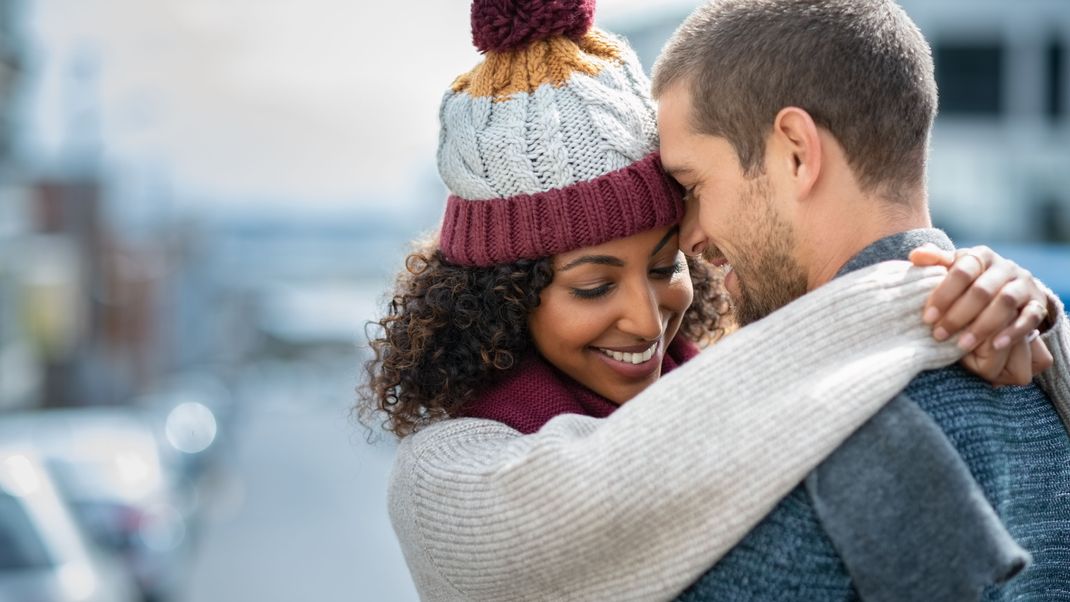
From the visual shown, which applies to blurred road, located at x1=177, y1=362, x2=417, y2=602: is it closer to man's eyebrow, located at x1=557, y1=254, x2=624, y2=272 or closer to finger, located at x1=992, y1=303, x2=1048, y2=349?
man's eyebrow, located at x1=557, y1=254, x2=624, y2=272

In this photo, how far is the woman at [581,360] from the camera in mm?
2115

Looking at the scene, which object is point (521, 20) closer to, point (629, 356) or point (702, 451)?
point (629, 356)

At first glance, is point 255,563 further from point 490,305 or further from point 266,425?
point 266,425

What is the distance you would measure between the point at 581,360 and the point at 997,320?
3.28 feet

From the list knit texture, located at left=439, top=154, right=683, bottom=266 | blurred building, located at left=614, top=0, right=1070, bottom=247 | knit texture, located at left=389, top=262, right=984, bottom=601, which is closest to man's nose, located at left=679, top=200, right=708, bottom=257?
knit texture, located at left=439, top=154, right=683, bottom=266


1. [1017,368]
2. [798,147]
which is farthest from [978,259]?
[798,147]

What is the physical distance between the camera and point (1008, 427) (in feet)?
7.31

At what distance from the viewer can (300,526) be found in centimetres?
1944

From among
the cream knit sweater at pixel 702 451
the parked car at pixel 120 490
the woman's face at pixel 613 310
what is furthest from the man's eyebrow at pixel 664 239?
the parked car at pixel 120 490

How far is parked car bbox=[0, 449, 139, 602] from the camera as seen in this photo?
704 centimetres

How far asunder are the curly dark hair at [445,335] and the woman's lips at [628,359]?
18 cm

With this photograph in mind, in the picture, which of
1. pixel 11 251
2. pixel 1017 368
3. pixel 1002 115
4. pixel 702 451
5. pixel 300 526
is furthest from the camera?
pixel 1002 115

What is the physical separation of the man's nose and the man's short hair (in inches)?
12.0

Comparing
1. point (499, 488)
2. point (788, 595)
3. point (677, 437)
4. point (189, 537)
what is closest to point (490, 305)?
point (499, 488)
